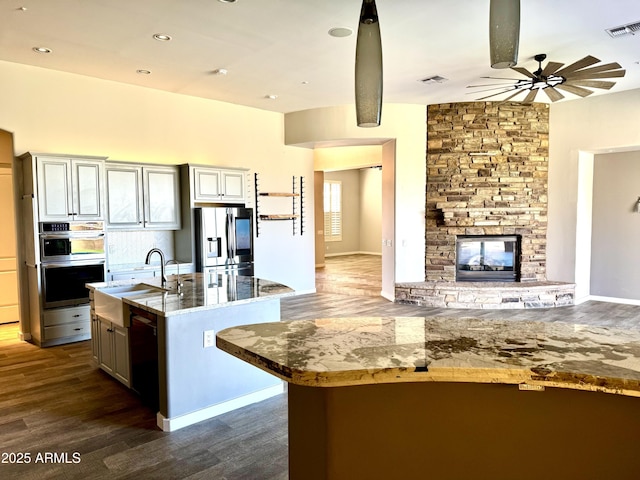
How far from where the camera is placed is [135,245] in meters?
6.26

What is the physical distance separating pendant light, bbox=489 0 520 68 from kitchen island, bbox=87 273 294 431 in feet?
8.17

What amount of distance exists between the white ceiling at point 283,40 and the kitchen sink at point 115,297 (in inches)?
99.4

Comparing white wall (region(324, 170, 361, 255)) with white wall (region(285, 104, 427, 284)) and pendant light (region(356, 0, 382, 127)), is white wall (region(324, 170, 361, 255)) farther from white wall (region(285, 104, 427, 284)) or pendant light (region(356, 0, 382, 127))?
pendant light (region(356, 0, 382, 127))

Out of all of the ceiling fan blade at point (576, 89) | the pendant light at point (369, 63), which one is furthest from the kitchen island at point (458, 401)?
the ceiling fan blade at point (576, 89)

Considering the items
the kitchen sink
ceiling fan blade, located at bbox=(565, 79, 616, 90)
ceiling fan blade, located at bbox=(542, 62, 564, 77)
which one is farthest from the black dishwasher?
ceiling fan blade, located at bbox=(565, 79, 616, 90)

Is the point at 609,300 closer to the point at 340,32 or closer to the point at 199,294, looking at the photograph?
the point at 340,32

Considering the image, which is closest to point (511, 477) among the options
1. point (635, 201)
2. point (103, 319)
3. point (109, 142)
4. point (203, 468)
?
point (203, 468)

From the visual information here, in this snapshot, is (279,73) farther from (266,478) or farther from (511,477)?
(511,477)

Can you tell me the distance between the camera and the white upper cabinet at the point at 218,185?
6.36 m

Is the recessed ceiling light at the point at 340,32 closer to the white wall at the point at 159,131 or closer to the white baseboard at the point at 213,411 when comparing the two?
the white wall at the point at 159,131

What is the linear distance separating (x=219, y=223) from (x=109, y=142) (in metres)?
1.88

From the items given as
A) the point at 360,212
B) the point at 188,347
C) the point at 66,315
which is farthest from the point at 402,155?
the point at 360,212

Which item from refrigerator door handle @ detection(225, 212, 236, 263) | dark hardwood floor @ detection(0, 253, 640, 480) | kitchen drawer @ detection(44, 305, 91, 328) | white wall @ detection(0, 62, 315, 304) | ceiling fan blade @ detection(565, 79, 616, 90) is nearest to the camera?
dark hardwood floor @ detection(0, 253, 640, 480)

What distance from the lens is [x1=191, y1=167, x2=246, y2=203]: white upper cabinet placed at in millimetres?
6359
